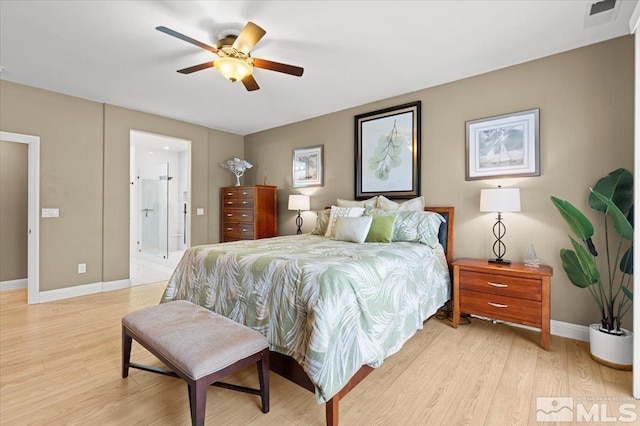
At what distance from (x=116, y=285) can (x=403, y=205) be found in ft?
13.3

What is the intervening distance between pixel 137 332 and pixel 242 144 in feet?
15.2

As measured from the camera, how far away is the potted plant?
6.87ft

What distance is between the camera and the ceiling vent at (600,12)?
2.09m

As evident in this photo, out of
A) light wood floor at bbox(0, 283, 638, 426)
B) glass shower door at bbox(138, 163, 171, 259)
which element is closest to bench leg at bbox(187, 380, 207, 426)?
light wood floor at bbox(0, 283, 638, 426)

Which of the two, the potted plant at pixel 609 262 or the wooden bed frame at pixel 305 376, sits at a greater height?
the potted plant at pixel 609 262

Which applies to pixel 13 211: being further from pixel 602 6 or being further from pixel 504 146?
pixel 602 6

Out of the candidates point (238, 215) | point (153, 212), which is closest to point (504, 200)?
point (238, 215)

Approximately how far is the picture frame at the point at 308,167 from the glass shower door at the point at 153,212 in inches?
143

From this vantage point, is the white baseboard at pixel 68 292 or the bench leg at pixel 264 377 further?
the white baseboard at pixel 68 292

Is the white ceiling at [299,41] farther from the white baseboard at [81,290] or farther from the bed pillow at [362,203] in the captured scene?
the white baseboard at [81,290]

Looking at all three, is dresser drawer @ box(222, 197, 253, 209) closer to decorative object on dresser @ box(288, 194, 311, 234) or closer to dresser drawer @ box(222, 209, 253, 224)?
dresser drawer @ box(222, 209, 253, 224)

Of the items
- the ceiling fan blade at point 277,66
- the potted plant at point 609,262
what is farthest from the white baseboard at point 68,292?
the potted plant at point 609,262
